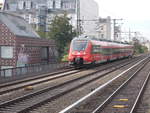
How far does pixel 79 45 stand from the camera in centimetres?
3189

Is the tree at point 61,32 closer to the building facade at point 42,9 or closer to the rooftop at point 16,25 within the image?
the rooftop at point 16,25

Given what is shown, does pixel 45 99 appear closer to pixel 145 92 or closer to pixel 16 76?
pixel 145 92

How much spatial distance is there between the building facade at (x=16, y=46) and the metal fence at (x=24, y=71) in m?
5.82

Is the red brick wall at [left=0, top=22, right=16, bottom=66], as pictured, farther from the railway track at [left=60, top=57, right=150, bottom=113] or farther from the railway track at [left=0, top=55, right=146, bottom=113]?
the railway track at [left=60, top=57, right=150, bottom=113]

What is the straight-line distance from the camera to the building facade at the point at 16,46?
37594mm

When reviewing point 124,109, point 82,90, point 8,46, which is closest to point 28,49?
point 8,46

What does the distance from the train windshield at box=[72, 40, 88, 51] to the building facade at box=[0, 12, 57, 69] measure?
7.14m

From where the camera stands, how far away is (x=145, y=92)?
1655 centimetres

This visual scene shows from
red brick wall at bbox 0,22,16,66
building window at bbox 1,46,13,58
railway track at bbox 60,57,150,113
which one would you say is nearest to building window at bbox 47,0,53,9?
red brick wall at bbox 0,22,16,66

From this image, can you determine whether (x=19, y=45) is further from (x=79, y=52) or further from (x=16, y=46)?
(x=79, y=52)

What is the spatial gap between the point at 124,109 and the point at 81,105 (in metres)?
1.69

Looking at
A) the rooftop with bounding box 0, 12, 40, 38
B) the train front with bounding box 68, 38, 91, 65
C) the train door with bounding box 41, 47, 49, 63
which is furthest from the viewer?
the train door with bounding box 41, 47, 49, 63

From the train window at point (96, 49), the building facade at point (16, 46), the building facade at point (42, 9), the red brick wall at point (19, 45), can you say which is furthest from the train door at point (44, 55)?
the building facade at point (42, 9)

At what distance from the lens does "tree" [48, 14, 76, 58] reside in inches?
2083
